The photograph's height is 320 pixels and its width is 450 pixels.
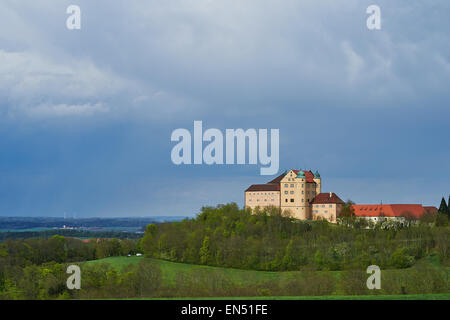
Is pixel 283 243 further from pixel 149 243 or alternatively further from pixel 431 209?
pixel 431 209

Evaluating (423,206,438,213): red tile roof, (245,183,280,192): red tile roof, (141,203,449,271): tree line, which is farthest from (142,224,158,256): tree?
(423,206,438,213): red tile roof

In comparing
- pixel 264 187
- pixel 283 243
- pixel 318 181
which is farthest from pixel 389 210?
pixel 283 243

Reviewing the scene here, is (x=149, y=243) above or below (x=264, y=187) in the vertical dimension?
below

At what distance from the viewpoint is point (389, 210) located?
93.4m

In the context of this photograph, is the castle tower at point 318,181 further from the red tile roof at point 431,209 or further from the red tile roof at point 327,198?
the red tile roof at point 431,209

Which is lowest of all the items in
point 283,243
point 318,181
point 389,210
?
point 283,243

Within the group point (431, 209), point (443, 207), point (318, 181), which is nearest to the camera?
point (443, 207)

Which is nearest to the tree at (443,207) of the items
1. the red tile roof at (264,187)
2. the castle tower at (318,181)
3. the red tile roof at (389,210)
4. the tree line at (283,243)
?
the red tile roof at (389,210)

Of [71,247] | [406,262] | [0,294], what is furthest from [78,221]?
[406,262]

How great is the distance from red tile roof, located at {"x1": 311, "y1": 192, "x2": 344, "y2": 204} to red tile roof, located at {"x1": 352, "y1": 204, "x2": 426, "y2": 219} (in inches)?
211

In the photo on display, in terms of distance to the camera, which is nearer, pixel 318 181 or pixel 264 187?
pixel 264 187

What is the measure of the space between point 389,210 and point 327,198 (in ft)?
44.0
